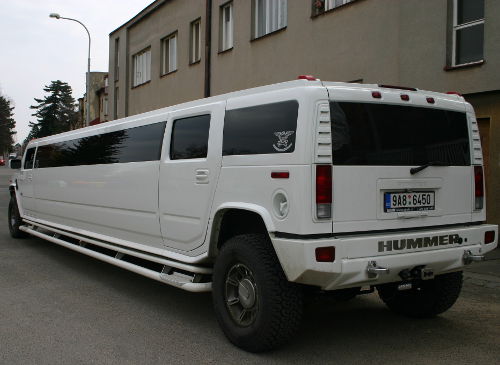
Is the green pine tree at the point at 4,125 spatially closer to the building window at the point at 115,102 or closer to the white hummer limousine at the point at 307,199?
Result: the building window at the point at 115,102

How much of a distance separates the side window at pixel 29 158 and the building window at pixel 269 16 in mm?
7342

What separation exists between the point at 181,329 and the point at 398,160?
231 centimetres

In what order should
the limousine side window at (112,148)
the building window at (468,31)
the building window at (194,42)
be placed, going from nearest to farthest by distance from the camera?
the limousine side window at (112,148) < the building window at (468,31) < the building window at (194,42)

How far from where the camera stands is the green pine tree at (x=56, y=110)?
9900 cm

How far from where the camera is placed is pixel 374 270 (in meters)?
3.80

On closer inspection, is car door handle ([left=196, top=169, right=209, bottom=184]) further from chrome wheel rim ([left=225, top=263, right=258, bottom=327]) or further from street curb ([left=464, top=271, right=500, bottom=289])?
street curb ([left=464, top=271, right=500, bottom=289])

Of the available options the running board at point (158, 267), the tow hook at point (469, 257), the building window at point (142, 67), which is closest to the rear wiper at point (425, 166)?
the tow hook at point (469, 257)

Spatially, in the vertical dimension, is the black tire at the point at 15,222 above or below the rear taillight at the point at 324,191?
below

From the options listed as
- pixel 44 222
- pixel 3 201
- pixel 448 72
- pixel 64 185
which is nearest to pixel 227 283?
pixel 64 185

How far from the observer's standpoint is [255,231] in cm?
443

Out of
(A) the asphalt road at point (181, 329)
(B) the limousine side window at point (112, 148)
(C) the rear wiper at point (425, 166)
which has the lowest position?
(A) the asphalt road at point (181, 329)

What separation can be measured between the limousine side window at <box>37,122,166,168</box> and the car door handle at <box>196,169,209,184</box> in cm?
77

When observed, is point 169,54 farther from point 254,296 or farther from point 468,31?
point 254,296

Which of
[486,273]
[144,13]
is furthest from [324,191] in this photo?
[144,13]
